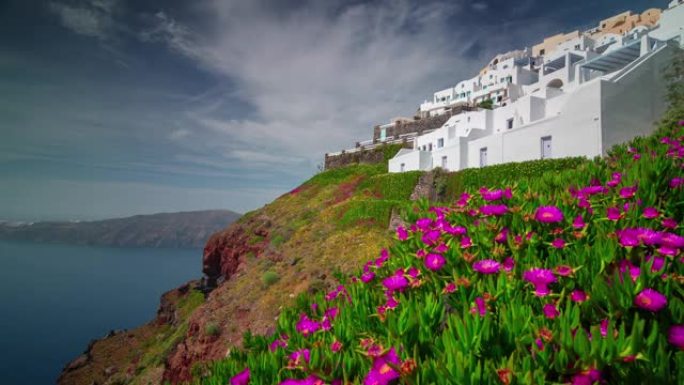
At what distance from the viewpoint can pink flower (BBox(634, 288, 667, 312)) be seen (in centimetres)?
173

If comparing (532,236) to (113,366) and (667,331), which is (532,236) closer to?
(667,331)

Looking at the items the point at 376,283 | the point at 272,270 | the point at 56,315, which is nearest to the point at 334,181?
the point at 272,270

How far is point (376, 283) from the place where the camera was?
11.2 ft

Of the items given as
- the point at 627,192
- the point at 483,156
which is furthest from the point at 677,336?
the point at 483,156

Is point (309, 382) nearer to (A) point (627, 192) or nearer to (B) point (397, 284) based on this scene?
(B) point (397, 284)

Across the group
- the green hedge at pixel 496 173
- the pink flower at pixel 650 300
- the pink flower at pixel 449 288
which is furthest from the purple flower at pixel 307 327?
the green hedge at pixel 496 173

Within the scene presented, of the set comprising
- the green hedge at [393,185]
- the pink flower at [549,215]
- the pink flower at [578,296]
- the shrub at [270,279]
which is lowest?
the shrub at [270,279]

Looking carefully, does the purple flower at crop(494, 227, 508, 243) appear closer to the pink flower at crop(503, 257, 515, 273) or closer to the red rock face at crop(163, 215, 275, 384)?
the pink flower at crop(503, 257, 515, 273)

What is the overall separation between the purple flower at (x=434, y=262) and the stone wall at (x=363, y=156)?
3327 cm

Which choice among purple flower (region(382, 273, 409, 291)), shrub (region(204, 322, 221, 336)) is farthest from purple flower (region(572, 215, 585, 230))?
shrub (region(204, 322, 221, 336))

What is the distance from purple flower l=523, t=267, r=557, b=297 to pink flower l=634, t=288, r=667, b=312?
431 millimetres

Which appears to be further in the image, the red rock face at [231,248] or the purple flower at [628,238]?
the red rock face at [231,248]

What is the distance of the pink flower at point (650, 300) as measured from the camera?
1.73m

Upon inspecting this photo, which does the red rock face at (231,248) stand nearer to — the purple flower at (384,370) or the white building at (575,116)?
the white building at (575,116)
